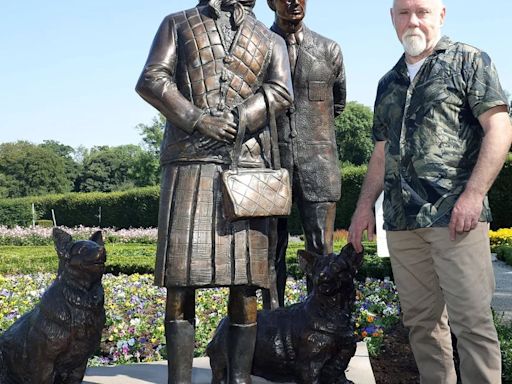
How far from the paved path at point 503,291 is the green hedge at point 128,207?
4999 mm

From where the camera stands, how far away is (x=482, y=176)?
3012 mm

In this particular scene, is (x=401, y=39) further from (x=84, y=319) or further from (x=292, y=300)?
(x=292, y=300)

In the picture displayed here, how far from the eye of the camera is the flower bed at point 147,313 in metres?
5.56

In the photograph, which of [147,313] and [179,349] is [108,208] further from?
[179,349]

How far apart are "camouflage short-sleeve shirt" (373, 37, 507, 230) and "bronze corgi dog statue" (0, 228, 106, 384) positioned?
1.60m

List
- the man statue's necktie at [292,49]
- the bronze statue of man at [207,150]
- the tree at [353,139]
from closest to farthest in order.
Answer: the bronze statue of man at [207,150], the man statue's necktie at [292,49], the tree at [353,139]

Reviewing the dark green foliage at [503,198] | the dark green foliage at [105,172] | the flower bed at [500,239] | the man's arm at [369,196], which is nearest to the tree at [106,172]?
the dark green foliage at [105,172]

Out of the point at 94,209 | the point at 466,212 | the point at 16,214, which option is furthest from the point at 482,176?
the point at 16,214

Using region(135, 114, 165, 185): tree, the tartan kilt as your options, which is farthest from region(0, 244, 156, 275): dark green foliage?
region(135, 114, 165, 185): tree

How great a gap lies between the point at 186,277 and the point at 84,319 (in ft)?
1.70

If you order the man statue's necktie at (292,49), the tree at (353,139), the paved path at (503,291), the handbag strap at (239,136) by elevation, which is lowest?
the paved path at (503,291)

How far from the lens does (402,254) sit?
11.3 feet

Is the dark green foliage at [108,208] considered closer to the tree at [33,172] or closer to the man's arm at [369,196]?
the man's arm at [369,196]

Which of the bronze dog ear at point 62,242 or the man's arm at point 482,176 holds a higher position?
the man's arm at point 482,176
